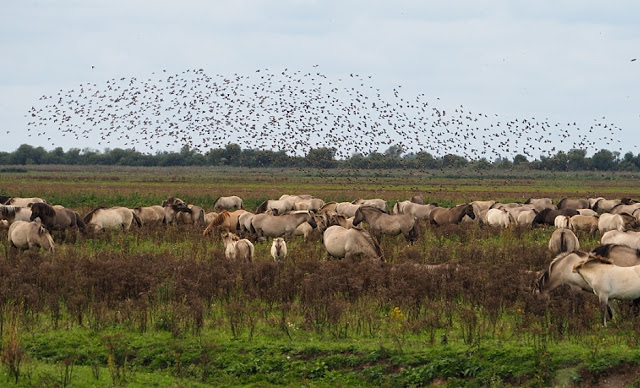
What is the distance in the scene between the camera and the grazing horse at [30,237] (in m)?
21.8

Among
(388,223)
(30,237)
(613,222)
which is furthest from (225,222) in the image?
(613,222)

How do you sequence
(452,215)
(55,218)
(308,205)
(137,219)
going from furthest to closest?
(308,205)
(452,215)
(137,219)
(55,218)

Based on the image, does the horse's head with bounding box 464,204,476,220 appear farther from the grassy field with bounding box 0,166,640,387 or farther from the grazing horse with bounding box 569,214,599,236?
the grassy field with bounding box 0,166,640,387

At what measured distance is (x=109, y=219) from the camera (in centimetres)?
3005

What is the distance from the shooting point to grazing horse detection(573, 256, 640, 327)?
536 inches

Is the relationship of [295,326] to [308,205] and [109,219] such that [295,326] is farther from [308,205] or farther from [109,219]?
[308,205]

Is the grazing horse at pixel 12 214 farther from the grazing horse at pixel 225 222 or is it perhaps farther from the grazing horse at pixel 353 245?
the grazing horse at pixel 353 245

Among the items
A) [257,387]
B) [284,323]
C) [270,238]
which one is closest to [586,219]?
[270,238]

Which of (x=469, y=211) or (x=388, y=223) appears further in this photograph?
(x=469, y=211)

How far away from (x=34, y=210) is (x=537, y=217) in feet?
65.9

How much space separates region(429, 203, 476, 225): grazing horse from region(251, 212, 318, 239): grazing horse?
8.09 metres

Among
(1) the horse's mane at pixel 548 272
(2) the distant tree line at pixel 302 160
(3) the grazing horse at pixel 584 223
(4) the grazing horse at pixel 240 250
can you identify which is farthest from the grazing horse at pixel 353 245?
(2) the distant tree line at pixel 302 160

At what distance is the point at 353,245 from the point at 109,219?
1276cm

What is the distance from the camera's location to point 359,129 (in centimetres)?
6212
